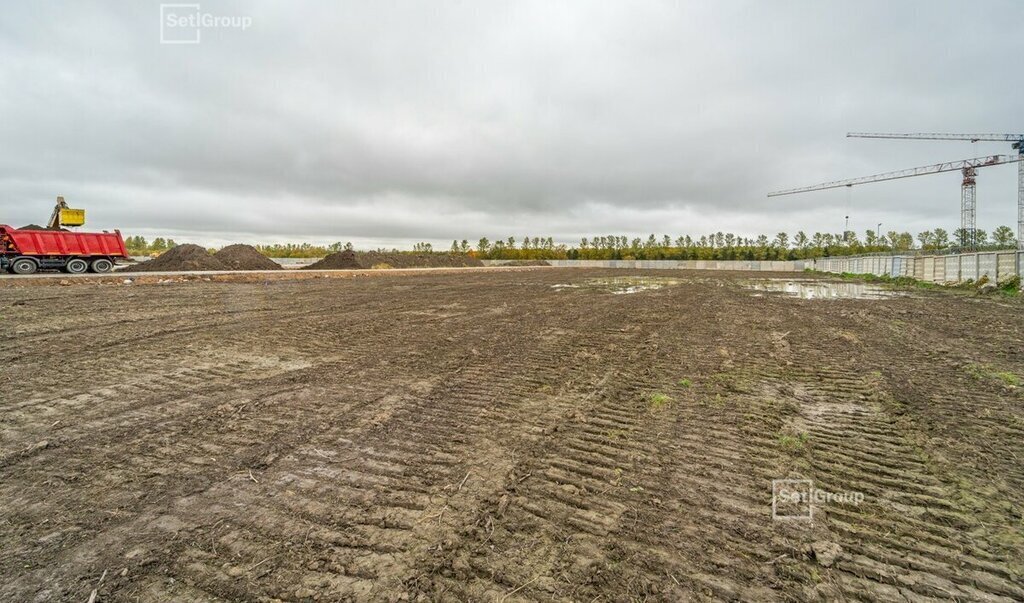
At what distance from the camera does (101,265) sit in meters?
24.3

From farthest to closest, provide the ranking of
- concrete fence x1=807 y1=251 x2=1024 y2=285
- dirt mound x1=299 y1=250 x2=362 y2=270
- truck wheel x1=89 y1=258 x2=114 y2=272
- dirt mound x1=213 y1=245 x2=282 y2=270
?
dirt mound x1=299 y1=250 x2=362 y2=270 < dirt mound x1=213 y1=245 x2=282 y2=270 < truck wheel x1=89 y1=258 x2=114 y2=272 < concrete fence x1=807 y1=251 x2=1024 y2=285

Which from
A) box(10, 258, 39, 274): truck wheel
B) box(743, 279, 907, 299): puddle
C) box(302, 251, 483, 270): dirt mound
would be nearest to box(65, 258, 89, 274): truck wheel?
box(10, 258, 39, 274): truck wheel

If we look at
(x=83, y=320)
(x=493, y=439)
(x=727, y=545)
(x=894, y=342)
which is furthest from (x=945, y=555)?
(x=83, y=320)

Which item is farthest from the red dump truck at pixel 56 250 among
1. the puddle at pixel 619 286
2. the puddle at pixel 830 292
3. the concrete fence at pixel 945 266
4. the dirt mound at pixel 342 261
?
the concrete fence at pixel 945 266

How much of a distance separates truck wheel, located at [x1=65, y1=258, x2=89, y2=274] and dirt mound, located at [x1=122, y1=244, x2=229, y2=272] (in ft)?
16.5

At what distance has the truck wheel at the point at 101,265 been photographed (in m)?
24.0

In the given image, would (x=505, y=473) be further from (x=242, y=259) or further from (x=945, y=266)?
(x=242, y=259)

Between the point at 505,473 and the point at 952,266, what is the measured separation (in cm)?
3323

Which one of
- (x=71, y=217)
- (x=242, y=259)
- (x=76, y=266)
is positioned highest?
(x=71, y=217)

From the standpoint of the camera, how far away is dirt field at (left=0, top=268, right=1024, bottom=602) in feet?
7.36

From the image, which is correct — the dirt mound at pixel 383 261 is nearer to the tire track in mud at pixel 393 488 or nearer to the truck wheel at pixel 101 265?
the truck wheel at pixel 101 265

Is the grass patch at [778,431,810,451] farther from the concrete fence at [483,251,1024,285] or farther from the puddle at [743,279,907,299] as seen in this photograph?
the concrete fence at [483,251,1024,285]

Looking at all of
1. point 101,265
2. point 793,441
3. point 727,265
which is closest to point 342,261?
point 101,265

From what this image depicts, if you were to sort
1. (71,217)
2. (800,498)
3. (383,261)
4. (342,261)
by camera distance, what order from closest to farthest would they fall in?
(800,498)
(71,217)
(342,261)
(383,261)
